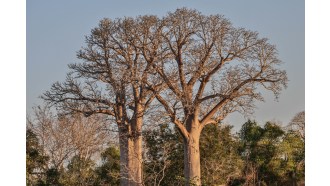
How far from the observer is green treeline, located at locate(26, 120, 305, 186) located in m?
11.9

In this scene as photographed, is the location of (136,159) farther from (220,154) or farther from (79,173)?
(220,154)

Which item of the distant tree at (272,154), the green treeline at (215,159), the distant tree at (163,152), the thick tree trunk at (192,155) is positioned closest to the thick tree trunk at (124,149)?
the green treeline at (215,159)

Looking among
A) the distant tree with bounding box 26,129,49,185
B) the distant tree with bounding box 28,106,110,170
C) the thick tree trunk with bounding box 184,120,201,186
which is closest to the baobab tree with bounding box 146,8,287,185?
the thick tree trunk with bounding box 184,120,201,186

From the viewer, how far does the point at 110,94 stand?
11.2 meters

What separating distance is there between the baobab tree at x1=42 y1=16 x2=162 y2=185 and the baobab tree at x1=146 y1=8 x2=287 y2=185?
1.28 feet

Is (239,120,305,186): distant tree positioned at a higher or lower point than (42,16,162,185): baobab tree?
lower

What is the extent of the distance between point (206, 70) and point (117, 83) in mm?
1666

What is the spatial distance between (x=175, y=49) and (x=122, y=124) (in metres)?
1.77

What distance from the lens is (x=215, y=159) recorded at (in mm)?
12305

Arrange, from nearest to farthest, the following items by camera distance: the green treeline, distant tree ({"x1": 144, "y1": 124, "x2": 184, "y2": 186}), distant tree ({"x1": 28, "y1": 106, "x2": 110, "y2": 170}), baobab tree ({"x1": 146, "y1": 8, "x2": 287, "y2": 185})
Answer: baobab tree ({"x1": 146, "y1": 8, "x2": 287, "y2": 185})
the green treeline
distant tree ({"x1": 144, "y1": 124, "x2": 184, "y2": 186})
distant tree ({"x1": 28, "y1": 106, "x2": 110, "y2": 170})

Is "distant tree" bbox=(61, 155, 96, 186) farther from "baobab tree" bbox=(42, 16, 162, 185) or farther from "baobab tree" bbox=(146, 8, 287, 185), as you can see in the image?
"baobab tree" bbox=(146, 8, 287, 185)
